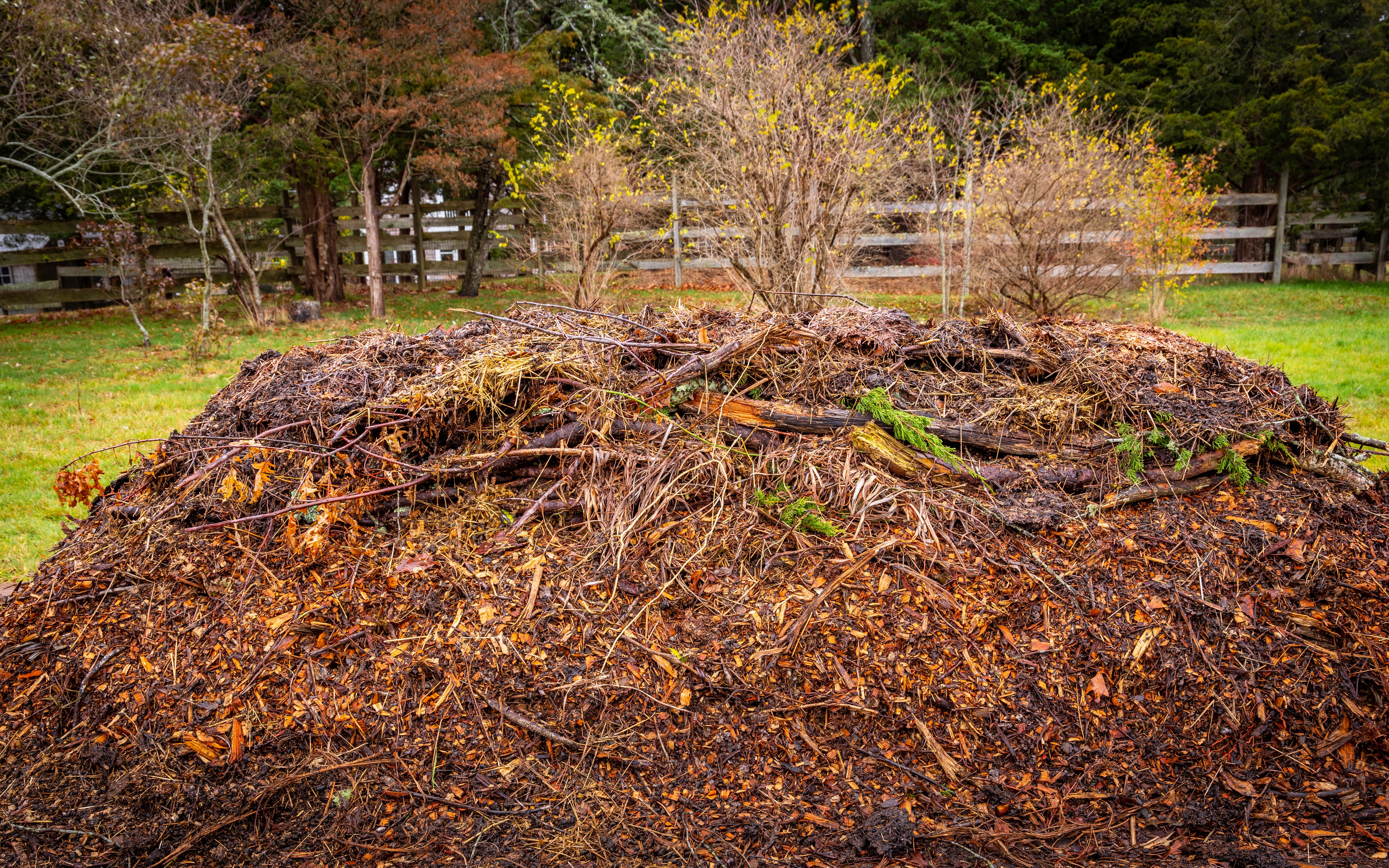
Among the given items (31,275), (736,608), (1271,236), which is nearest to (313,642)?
(736,608)

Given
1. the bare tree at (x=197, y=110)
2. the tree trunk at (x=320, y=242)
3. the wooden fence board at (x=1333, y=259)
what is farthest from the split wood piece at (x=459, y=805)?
the wooden fence board at (x=1333, y=259)

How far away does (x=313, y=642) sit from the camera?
2652mm

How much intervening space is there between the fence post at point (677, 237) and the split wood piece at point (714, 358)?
32.9ft

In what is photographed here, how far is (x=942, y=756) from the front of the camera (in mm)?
2371

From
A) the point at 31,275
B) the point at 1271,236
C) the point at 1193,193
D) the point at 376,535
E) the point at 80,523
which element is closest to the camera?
the point at 376,535

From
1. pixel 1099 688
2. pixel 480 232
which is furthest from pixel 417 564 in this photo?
pixel 480 232

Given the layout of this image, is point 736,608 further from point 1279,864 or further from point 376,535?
point 1279,864

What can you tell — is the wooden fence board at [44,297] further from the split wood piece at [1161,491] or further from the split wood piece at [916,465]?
the split wood piece at [1161,491]

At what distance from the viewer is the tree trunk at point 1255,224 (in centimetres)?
1705

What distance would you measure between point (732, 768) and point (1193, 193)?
13405 millimetres

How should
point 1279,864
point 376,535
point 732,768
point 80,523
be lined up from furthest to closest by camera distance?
1. point 80,523
2. point 376,535
3. point 732,768
4. point 1279,864

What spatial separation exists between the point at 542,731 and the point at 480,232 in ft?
48.9

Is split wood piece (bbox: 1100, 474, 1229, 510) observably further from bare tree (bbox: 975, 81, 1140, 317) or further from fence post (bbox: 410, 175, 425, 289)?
fence post (bbox: 410, 175, 425, 289)

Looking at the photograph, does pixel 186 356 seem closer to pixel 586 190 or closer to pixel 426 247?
pixel 586 190
